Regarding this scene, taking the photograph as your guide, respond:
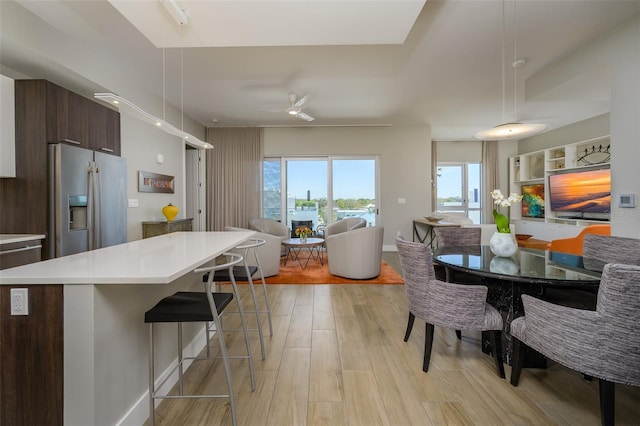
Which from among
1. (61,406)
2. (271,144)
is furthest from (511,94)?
(61,406)

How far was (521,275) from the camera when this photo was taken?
1774mm

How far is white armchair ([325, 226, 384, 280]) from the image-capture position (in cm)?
415

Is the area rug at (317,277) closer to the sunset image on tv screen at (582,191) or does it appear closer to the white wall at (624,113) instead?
the white wall at (624,113)

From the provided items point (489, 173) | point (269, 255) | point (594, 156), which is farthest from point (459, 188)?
point (269, 255)

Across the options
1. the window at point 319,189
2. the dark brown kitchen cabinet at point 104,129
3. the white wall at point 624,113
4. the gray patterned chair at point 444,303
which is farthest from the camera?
the window at point 319,189

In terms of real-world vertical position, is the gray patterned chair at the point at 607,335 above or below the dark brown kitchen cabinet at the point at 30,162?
below

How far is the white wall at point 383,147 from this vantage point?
6.72 metres

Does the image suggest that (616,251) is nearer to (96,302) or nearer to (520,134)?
(520,134)

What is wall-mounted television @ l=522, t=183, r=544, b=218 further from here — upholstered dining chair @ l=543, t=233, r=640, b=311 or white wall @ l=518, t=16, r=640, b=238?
upholstered dining chair @ l=543, t=233, r=640, b=311

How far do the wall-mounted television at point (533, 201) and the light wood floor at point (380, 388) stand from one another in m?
6.05

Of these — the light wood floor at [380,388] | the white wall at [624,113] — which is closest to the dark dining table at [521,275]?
the light wood floor at [380,388]

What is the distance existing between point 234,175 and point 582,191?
24.0 feet

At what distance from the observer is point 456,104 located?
17.0ft

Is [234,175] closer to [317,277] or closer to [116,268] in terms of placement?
[317,277]
